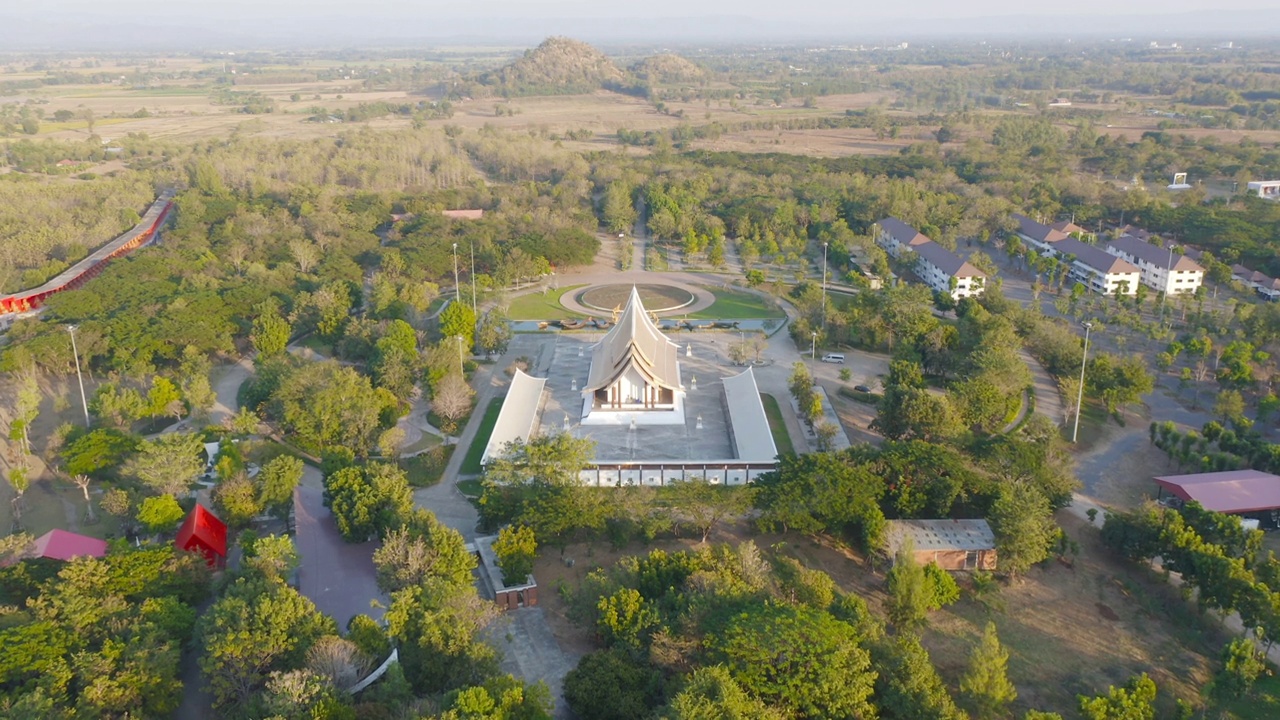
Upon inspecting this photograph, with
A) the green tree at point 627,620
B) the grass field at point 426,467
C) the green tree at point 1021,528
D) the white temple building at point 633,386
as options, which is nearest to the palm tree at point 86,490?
the grass field at point 426,467

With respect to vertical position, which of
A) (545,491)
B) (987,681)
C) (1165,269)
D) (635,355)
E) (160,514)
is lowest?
(987,681)

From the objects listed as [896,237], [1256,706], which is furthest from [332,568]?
[896,237]

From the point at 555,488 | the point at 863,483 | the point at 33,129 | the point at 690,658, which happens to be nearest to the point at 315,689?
the point at 690,658

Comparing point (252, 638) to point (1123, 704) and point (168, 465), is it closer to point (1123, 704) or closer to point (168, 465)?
point (168, 465)

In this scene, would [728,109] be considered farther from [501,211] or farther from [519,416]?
[519,416]

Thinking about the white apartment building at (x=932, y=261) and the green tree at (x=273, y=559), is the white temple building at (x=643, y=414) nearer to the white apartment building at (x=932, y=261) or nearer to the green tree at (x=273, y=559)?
the green tree at (x=273, y=559)

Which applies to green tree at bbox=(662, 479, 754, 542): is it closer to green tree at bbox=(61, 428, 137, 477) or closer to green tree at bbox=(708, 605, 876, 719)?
green tree at bbox=(708, 605, 876, 719)
